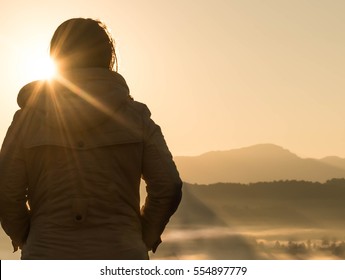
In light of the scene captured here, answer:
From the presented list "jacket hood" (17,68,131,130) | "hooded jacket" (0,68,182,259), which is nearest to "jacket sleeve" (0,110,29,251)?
"hooded jacket" (0,68,182,259)

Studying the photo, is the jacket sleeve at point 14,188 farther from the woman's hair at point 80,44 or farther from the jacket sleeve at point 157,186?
the jacket sleeve at point 157,186

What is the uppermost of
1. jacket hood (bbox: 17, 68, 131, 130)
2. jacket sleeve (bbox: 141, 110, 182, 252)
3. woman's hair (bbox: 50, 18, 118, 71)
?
woman's hair (bbox: 50, 18, 118, 71)

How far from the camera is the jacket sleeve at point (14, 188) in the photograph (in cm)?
355

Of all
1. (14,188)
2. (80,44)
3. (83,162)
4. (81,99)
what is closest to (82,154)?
(83,162)

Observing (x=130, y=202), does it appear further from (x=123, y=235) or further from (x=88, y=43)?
(x=88, y=43)

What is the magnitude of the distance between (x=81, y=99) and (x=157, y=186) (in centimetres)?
69

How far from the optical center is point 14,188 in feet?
11.9

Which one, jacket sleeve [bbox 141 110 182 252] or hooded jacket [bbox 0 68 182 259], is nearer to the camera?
hooded jacket [bbox 0 68 182 259]

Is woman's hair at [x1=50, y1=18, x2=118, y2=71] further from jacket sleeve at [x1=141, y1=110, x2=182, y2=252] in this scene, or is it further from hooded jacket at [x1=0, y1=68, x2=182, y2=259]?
jacket sleeve at [x1=141, y1=110, x2=182, y2=252]

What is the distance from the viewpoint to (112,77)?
3.49 m

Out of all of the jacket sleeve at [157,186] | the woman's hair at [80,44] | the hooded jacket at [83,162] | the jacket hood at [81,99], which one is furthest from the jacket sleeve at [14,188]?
the jacket sleeve at [157,186]

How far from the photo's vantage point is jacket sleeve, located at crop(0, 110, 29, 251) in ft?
11.7
